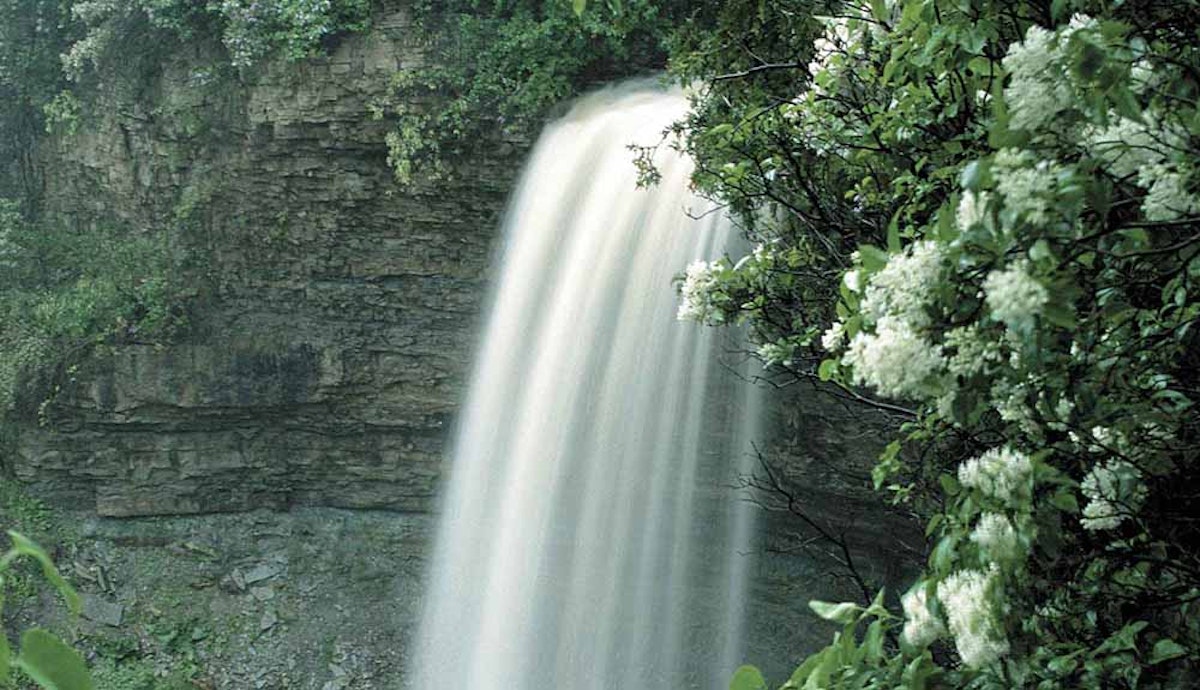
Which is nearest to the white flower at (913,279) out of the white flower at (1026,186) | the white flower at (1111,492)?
the white flower at (1026,186)

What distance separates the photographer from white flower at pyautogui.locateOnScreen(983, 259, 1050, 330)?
4.93 ft

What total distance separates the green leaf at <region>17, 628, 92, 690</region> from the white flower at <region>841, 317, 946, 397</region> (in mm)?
1209

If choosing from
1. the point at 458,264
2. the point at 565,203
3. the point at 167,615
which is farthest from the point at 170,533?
the point at 565,203

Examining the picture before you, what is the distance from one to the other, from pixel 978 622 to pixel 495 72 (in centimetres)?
783

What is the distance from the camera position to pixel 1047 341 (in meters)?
1.62

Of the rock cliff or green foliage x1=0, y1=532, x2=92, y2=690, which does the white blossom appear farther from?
the rock cliff

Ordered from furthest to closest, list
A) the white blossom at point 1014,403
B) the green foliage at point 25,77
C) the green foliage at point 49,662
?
1. the green foliage at point 25,77
2. the white blossom at point 1014,403
3. the green foliage at point 49,662

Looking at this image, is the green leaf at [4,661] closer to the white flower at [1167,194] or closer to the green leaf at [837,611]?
the green leaf at [837,611]

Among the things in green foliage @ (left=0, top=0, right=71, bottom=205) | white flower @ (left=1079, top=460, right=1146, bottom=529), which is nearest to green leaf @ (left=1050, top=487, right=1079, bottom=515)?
white flower @ (left=1079, top=460, right=1146, bottom=529)

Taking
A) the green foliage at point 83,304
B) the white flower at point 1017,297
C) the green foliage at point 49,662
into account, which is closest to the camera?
the green foliage at point 49,662

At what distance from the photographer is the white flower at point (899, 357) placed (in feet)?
5.55

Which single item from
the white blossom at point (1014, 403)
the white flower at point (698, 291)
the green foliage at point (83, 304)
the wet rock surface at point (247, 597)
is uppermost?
the green foliage at point (83, 304)

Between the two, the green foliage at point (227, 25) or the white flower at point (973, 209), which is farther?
the green foliage at point (227, 25)

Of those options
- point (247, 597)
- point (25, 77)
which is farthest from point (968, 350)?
point (25, 77)
